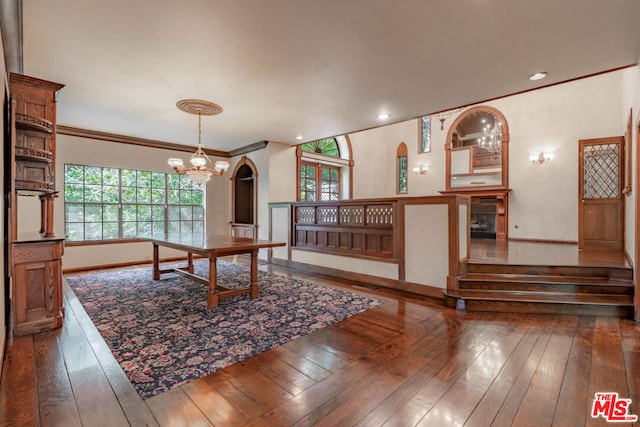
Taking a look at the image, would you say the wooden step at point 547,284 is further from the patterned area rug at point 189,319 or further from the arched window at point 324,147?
the arched window at point 324,147

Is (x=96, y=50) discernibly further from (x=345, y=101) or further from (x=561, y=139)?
(x=561, y=139)

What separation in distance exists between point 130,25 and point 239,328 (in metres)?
2.64

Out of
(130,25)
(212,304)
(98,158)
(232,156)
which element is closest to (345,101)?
(130,25)

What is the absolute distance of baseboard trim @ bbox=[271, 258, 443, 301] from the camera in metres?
3.85

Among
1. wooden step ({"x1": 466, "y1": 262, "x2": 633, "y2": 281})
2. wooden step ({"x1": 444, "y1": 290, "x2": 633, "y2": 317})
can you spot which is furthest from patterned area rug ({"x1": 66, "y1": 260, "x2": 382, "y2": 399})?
wooden step ({"x1": 466, "y1": 262, "x2": 633, "y2": 281})

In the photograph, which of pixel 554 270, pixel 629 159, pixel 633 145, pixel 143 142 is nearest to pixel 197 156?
pixel 143 142

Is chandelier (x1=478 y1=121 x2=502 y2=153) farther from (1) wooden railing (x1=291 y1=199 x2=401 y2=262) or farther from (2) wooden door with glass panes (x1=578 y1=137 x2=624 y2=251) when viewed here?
(1) wooden railing (x1=291 y1=199 x2=401 y2=262)

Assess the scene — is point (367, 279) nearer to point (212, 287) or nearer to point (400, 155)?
point (212, 287)

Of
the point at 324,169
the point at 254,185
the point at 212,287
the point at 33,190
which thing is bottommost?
the point at 212,287

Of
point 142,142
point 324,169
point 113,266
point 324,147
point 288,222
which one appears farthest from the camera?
point 324,169

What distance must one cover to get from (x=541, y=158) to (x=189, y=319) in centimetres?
779

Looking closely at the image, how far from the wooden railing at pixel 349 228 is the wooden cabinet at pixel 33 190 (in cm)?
358

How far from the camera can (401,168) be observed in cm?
931

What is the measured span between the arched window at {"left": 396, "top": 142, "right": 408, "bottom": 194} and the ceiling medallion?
6322mm
